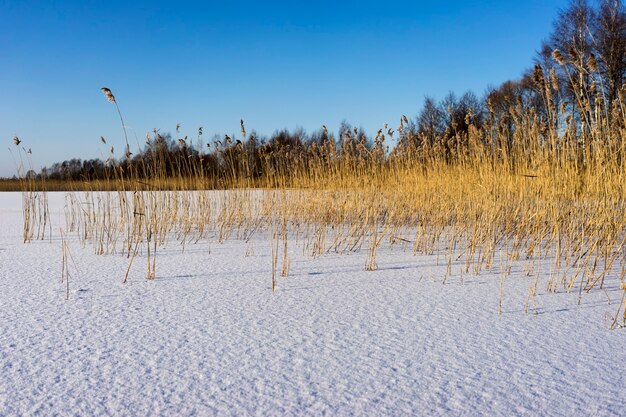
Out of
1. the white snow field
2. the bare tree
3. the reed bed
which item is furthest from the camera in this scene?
the bare tree

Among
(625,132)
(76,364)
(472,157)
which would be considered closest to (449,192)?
(472,157)

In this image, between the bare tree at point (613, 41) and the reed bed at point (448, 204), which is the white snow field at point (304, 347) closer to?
the reed bed at point (448, 204)

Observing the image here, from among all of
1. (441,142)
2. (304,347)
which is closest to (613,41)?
(441,142)

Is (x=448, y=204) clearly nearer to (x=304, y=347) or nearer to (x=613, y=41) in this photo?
(x=304, y=347)

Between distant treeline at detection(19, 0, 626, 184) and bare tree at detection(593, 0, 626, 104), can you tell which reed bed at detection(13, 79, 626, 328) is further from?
bare tree at detection(593, 0, 626, 104)

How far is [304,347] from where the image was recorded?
1.15 metres

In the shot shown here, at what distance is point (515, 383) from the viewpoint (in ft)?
3.11

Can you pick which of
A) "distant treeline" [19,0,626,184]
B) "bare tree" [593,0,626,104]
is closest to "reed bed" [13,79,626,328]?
"distant treeline" [19,0,626,184]

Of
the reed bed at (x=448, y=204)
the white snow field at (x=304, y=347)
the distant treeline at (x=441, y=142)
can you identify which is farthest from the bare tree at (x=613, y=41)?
the white snow field at (x=304, y=347)

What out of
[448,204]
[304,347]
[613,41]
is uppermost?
[613,41]

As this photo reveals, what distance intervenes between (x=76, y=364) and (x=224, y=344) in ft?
1.13

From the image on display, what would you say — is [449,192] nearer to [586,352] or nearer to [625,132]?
[625,132]

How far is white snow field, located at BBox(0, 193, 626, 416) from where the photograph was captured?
0.87m

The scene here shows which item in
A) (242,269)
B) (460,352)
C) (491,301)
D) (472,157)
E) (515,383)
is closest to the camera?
(515,383)
